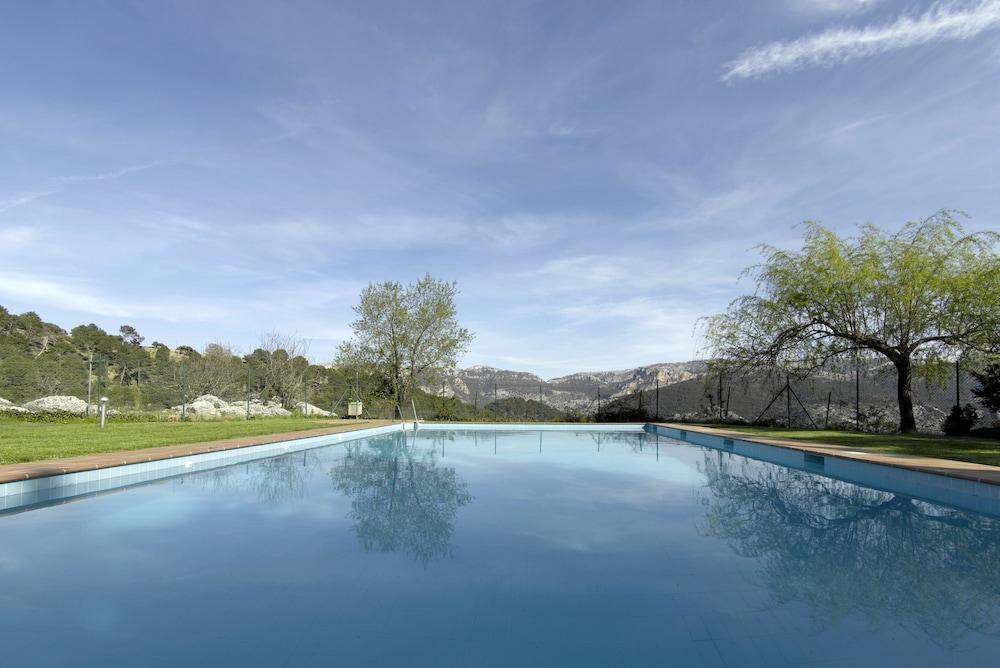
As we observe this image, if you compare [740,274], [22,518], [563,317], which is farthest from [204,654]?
[563,317]

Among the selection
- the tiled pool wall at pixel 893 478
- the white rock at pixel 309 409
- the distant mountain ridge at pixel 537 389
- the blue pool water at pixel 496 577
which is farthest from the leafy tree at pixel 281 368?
the tiled pool wall at pixel 893 478

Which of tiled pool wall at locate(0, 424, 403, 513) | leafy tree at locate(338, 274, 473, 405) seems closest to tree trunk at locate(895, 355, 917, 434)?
leafy tree at locate(338, 274, 473, 405)

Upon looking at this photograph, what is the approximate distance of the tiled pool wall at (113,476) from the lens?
4.82 meters

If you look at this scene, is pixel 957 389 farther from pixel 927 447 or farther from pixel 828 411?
pixel 927 447

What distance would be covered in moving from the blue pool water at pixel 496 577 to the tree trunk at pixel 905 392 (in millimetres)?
7272

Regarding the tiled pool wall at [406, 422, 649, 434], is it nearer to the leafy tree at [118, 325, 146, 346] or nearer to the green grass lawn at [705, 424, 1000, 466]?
the green grass lawn at [705, 424, 1000, 466]

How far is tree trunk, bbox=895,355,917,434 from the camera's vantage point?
1208 cm

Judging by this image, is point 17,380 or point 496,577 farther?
point 17,380

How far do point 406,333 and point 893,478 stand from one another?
1454 cm

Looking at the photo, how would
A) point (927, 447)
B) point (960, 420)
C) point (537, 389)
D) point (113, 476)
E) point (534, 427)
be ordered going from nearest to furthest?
point (113, 476), point (927, 447), point (960, 420), point (534, 427), point (537, 389)

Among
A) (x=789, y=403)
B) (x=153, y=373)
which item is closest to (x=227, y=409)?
(x=153, y=373)

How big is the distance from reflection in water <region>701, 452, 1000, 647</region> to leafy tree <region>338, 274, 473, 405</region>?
501 inches

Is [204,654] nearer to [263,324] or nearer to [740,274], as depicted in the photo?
[740,274]

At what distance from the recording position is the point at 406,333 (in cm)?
1852
